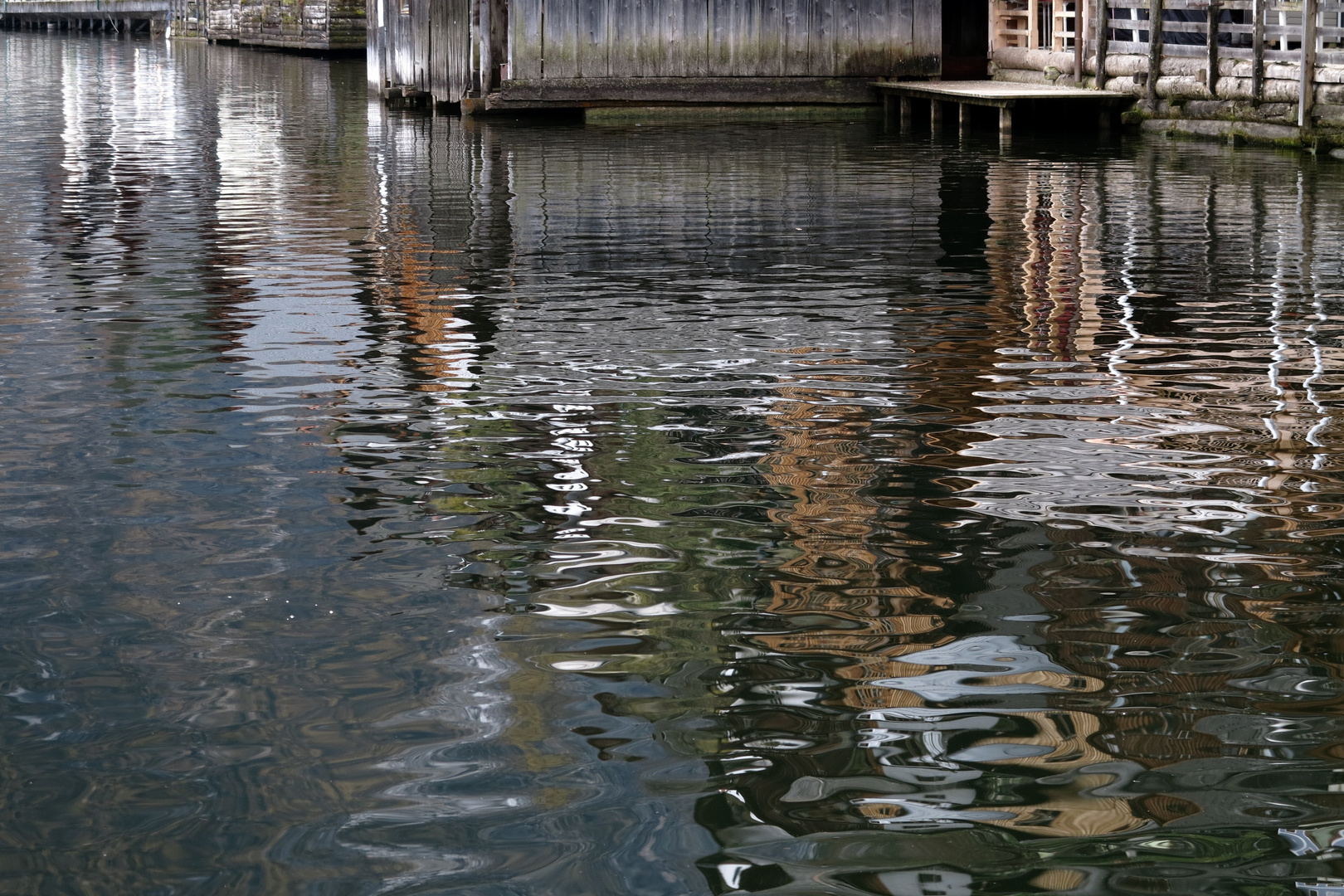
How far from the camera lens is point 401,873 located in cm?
300

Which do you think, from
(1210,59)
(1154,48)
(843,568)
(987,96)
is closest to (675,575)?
(843,568)

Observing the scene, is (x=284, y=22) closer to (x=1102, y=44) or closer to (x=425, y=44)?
(x=425, y=44)

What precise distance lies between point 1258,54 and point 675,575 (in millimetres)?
15781

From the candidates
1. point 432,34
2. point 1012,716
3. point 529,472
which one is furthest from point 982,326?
point 432,34

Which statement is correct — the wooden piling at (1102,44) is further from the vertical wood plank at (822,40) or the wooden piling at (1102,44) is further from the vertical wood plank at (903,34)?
the vertical wood plank at (822,40)

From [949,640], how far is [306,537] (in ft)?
6.55

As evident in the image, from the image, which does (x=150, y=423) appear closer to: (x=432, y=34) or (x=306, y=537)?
(x=306, y=537)

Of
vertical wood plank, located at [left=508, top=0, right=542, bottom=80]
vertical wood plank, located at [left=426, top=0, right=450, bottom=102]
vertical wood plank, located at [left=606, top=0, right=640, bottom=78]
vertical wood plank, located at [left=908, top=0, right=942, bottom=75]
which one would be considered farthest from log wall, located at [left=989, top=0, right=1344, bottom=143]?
vertical wood plank, located at [left=426, top=0, right=450, bottom=102]

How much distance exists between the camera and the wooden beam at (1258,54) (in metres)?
18.3

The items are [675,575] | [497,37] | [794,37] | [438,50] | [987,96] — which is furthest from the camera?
[438,50]

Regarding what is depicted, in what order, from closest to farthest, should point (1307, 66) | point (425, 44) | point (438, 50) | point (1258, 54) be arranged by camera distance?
point (1307, 66) < point (1258, 54) < point (438, 50) < point (425, 44)

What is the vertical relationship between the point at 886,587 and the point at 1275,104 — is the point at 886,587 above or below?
below

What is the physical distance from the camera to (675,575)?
15.4 feet

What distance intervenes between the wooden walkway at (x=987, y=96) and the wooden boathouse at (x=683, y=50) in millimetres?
682
